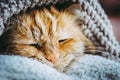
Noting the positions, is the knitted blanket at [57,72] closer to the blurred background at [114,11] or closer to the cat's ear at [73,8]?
the cat's ear at [73,8]

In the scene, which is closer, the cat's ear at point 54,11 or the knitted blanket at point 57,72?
the knitted blanket at point 57,72

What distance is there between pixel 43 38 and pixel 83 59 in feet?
0.40

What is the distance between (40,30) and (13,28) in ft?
0.22

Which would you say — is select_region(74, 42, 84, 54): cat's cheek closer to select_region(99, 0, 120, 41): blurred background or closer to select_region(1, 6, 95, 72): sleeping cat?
select_region(1, 6, 95, 72): sleeping cat

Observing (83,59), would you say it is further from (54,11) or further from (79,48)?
(54,11)

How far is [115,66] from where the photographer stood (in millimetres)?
838

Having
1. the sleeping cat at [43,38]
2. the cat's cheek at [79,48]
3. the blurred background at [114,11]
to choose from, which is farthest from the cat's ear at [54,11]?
the blurred background at [114,11]

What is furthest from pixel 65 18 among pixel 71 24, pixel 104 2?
pixel 104 2

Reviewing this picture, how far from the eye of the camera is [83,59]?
0.86 meters

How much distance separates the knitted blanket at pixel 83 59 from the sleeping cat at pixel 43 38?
0.08 ft

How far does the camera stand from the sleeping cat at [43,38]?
0.80m

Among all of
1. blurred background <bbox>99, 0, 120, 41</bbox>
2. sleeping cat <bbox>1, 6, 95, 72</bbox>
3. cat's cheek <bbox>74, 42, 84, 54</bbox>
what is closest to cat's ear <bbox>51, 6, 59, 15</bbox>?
sleeping cat <bbox>1, 6, 95, 72</bbox>

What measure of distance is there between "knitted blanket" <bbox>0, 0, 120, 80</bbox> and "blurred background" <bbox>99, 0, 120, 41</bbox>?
0.24 m

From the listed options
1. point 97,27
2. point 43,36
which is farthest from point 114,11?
point 43,36
